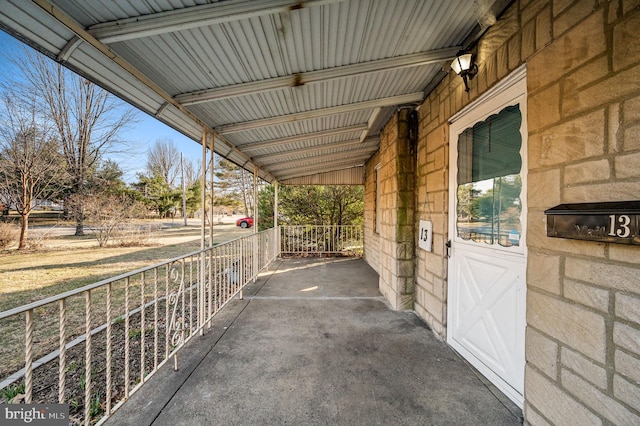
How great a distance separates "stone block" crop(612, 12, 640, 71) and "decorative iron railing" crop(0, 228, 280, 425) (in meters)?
2.60

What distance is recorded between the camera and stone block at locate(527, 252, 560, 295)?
136cm

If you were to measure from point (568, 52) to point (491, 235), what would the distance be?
1308mm

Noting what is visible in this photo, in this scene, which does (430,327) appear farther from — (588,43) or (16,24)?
(16,24)

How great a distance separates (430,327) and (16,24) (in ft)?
12.9

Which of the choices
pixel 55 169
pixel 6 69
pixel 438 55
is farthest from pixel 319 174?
pixel 6 69

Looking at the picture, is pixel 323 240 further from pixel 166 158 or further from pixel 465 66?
pixel 166 158

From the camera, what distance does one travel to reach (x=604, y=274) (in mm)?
1134

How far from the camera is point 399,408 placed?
66.4 inches

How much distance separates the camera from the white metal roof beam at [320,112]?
3.00 metres

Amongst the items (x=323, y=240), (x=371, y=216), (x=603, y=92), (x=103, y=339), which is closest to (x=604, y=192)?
(x=603, y=92)

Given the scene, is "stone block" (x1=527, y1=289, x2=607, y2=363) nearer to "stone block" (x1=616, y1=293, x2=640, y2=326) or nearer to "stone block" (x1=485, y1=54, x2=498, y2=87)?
"stone block" (x1=616, y1=293, x2=640, y2=326)

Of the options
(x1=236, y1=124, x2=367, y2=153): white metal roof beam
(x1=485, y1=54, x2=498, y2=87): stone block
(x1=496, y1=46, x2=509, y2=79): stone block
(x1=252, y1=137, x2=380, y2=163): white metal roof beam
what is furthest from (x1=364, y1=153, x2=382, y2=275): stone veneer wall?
(x1=496, y1=46, x2=509, y2=79): stone block

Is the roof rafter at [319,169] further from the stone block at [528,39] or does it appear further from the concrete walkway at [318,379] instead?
the stone block at [528,39]

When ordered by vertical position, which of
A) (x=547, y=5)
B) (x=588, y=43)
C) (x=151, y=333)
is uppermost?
(x=547, y=5)
